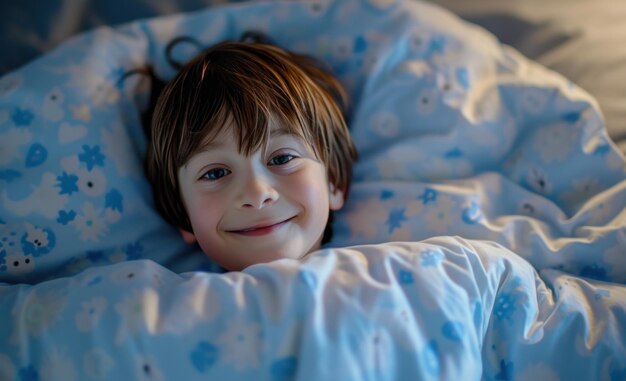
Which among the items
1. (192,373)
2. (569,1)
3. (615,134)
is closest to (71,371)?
(192,373)

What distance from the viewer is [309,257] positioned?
0.88m

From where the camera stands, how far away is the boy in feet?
3.17

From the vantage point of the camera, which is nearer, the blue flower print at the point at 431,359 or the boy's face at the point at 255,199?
the blue flower print at the point at 431,359

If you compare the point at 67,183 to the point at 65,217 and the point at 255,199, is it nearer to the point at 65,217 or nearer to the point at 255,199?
the point at 65,217

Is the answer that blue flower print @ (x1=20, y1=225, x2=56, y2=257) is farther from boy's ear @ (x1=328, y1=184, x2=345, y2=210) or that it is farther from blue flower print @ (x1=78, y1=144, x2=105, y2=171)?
boy's ear @ (x1=328, y1=184, x2=345, y2=210)

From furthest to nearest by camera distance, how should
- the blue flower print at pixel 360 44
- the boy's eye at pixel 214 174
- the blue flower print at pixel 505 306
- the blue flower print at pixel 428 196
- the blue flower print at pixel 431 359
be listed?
the blue flower print at pixel 360 44, the blue flower print at pixel 428 196, the boy's eye at pixel 214 174, the blue flower print at pixel 505 306, the blue flower print at pixel 431 359

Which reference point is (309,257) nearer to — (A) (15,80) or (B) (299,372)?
(B) (299,372)

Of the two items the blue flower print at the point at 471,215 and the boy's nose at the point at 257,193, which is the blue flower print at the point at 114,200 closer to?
the boy's nose at the point at 257,193

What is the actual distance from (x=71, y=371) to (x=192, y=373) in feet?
0.51

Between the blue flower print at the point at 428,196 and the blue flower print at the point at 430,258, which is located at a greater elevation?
the blue flower print at the point at 430,258

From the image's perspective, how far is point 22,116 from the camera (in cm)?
107

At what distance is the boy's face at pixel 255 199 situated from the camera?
0.96m

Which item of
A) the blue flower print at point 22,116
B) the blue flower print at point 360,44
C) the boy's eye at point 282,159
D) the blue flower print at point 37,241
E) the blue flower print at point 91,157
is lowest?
the blue flower print at point 37,241

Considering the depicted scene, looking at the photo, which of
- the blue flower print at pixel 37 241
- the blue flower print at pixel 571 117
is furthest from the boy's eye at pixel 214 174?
the blue flower print at pixel 571 117
